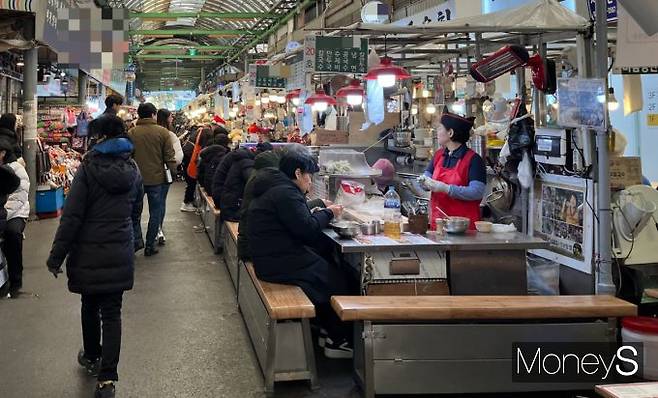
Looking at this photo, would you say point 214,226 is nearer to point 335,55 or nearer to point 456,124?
point 335,55

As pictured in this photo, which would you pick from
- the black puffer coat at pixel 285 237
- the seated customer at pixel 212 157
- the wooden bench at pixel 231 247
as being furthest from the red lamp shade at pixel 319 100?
the black puffer coat at pixel 285 237

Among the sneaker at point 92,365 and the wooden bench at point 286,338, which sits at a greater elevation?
the wooden bench at point 286,338

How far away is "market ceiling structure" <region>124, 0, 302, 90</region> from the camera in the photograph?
21.0 meters

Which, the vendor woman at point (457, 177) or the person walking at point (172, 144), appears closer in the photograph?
the vendor woman at point (457, 177)

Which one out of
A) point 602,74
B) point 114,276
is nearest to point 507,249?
point 602,74

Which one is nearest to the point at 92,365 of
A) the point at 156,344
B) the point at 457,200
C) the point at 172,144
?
the point at 156,344

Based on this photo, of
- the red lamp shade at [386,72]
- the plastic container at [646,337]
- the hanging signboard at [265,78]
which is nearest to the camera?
the plastic container at [646,337]

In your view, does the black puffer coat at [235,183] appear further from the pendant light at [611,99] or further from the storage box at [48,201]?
the storage box at [48,201]

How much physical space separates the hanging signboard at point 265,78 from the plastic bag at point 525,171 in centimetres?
707

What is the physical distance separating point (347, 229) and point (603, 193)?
195 centimetres

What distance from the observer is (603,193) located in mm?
4691

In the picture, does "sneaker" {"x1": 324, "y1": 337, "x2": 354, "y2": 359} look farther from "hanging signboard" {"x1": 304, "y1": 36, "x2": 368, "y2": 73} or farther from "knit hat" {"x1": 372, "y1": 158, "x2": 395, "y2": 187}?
"hanging signboard" {"x1": 304, "y1": 36, "x2": 368, "y2": 73}

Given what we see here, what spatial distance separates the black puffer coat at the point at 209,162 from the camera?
10500 millimetres

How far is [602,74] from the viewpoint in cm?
466
